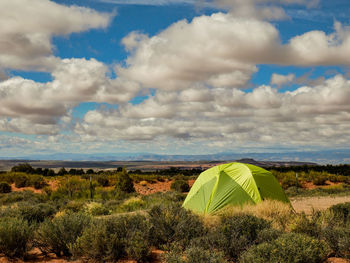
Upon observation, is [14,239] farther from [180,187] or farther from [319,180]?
[319,180]

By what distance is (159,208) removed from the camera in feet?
31.0

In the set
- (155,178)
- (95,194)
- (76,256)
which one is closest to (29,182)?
(95,194)

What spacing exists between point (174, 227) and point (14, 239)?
386 cm

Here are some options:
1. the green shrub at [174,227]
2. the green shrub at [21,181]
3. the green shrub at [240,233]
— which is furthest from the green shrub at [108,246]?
the green shrub at [21,181]

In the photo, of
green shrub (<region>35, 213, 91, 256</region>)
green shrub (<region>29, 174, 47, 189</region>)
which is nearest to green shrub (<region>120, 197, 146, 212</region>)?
green shrub (<region>35, 213, 91, 256</region>)

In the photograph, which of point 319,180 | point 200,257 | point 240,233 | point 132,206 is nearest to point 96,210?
point 132,206

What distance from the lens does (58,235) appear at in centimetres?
805

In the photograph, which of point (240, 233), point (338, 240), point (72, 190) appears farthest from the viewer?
point (72, 190)

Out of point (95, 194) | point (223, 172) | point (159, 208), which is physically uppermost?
point (223, 172)

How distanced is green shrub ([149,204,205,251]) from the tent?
11.2 feet

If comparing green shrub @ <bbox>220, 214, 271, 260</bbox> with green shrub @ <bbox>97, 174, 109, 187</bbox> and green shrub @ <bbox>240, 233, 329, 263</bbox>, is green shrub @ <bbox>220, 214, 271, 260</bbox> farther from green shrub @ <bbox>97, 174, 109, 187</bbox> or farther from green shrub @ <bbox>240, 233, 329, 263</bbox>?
green shrub @ <bbox>97, 174, 109, 187</bbox>

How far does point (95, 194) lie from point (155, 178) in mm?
16240

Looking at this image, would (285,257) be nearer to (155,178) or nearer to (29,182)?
(29,182)

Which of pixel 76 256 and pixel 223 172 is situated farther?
pixel 223 172
